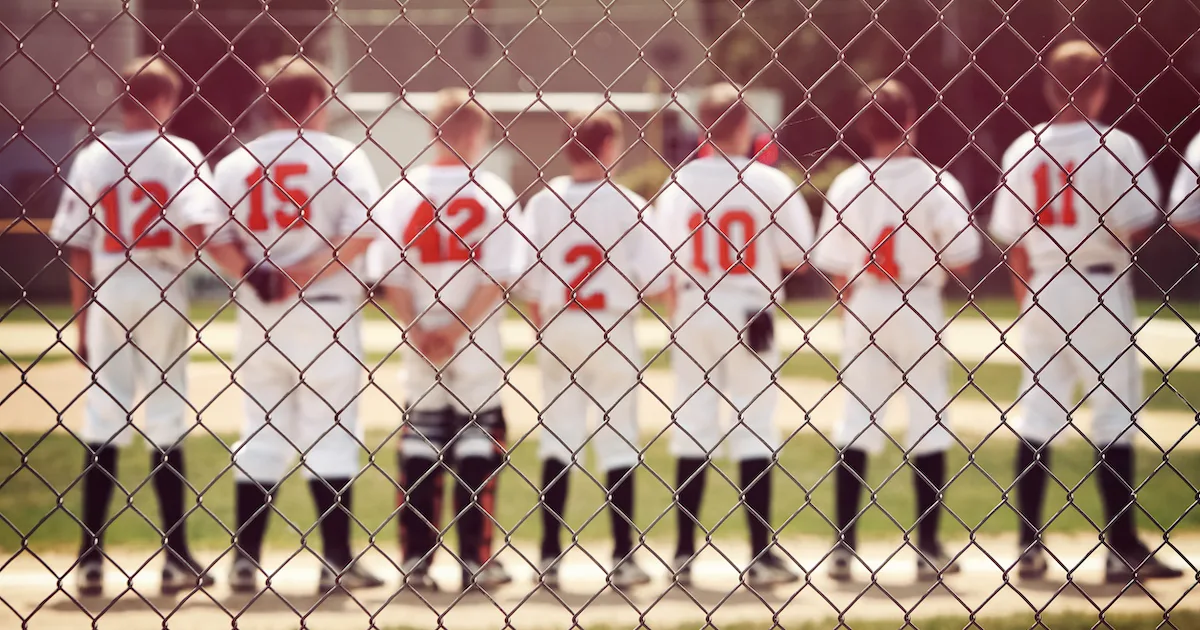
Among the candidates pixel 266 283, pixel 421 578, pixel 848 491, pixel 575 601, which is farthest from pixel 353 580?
pixel 848 491

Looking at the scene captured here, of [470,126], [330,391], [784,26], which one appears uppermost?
[784,26]

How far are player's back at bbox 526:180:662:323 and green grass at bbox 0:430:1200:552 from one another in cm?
84

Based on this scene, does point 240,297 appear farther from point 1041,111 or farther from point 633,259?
point 1041,111

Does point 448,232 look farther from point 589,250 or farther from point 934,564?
point 934,564

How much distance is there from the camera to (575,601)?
389 cm

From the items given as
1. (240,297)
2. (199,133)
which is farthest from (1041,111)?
(240,297)

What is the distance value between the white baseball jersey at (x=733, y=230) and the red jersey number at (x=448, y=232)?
0.73 m

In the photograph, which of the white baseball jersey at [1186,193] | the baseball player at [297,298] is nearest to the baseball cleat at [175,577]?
the baseball player at [297,298]

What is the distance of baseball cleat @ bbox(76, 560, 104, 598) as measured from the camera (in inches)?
151

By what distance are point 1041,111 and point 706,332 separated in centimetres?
1904

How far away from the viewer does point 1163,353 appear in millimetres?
10961

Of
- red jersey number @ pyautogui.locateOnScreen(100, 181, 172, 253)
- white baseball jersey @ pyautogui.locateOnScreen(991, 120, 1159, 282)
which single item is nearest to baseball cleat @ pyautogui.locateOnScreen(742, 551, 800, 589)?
white baseball jersey @ pyautogui.locateOnScreen(991, 120, 1159, 282)

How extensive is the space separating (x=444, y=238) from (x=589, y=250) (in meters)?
0.53

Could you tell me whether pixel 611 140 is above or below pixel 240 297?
above
